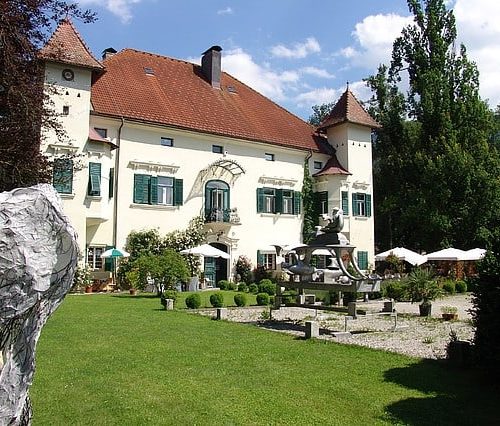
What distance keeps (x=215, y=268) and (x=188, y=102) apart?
9.72 meters

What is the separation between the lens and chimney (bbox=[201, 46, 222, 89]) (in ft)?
109

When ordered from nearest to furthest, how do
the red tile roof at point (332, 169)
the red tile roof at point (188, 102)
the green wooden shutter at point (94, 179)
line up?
the green wooden shutter at point (94, 179) → the red tile roof at point (188, 102) → the red tile roof at point (332, 169)

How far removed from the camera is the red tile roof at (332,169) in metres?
32.6

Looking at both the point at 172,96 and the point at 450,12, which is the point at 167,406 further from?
the point at 450,12

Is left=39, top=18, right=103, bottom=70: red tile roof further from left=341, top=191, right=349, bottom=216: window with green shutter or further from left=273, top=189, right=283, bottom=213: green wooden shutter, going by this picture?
left=341, top=191, right=349, bottom=216: window with green shutter

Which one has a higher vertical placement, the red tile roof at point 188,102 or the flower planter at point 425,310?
the red tile roof at point 188,102

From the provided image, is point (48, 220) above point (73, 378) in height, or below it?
above

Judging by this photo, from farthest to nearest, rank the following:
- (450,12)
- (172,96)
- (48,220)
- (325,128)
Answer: (450,12), (325,128), (172,96), (48,220)

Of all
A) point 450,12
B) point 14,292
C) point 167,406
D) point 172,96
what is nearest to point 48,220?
point 14,292

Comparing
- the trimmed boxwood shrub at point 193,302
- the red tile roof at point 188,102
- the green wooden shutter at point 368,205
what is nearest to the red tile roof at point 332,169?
the red tile roof at point 188,102

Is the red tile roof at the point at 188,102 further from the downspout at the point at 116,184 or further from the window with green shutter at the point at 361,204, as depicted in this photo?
the window with green shutter at the point at 361,204

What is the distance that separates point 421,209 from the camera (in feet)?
116

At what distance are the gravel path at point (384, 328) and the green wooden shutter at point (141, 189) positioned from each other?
11.5 meters

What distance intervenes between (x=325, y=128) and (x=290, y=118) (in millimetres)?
2478
